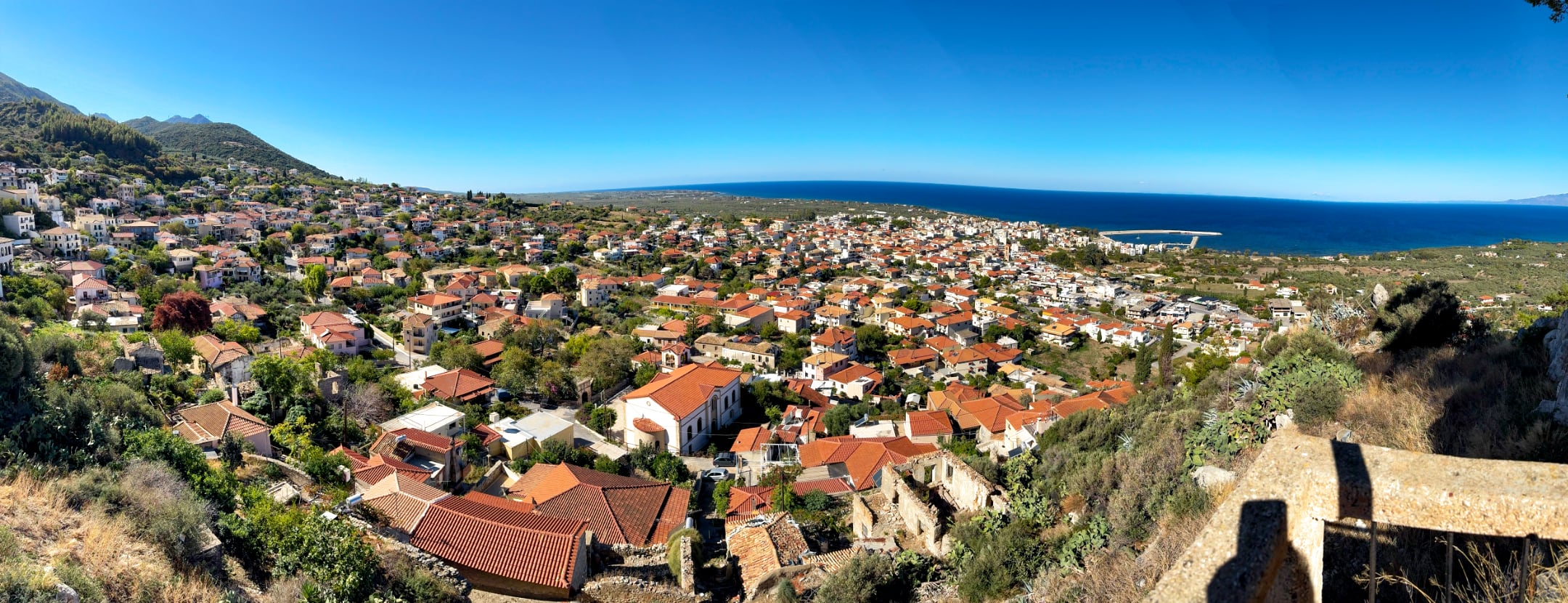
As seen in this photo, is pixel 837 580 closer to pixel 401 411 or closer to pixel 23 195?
pixel 401 411

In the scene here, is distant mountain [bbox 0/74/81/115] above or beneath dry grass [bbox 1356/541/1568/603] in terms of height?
above

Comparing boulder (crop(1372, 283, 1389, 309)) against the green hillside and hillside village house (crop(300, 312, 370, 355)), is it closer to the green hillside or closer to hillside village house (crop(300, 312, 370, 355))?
hillside village house (crop(300, 312, 370, 355))

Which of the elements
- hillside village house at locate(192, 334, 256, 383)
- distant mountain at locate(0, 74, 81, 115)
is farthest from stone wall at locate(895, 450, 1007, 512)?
distant mountain at locate(0, 74, 81, 115)

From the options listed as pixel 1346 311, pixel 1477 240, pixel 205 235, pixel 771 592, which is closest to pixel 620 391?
pixel 771 592

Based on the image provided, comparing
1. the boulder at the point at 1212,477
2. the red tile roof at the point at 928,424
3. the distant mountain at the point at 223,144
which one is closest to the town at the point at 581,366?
the red tile roof at the point at 928,424

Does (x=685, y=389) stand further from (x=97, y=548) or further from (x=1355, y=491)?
(x=1355, y=491)

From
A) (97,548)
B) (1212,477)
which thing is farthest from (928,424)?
(97,548)
